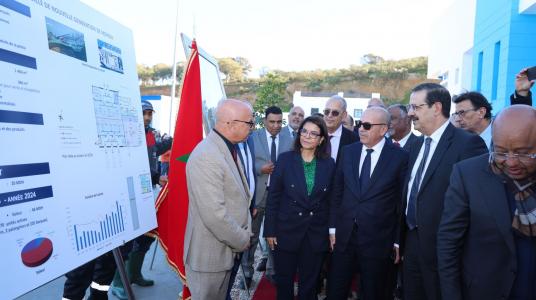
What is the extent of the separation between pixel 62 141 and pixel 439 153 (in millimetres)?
2400

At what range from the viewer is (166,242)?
123 inches

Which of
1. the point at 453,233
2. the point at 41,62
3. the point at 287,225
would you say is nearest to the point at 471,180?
the point at 453,233

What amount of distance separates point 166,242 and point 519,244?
250 centimetres

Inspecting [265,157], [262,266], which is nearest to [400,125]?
[265,157]

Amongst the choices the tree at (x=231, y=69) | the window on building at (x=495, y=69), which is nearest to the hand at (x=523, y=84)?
the window on building at (x=495, y=69)

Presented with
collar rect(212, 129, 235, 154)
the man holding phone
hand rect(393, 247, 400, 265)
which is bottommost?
hand rect(393, 247, 400, 265)

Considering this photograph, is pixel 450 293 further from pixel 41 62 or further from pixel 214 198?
pixel 41 62

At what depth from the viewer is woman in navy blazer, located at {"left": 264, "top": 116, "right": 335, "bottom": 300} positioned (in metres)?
3.26

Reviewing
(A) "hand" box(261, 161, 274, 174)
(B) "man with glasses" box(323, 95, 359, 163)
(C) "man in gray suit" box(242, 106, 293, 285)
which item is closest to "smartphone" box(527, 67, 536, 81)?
(B) "man with glasses" box(323, 95, 359, 163)

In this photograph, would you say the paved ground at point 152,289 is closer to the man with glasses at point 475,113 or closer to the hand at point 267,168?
the hand at point 267,168

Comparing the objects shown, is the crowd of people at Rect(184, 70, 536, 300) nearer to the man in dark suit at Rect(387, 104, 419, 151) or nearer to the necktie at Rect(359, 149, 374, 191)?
the necktie at Rect(359, 149, 374, 191)

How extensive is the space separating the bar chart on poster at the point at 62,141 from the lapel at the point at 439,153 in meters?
2.08

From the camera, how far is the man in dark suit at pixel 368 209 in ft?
10.2

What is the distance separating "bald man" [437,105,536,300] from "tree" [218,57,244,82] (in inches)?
2839
